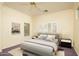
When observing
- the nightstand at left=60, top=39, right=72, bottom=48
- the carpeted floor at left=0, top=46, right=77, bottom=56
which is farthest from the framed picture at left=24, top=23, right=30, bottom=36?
the nightstand at left=60, top=39, right=72, bottom=48

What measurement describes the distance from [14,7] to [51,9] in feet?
2.22

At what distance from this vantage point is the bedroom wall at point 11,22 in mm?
1720

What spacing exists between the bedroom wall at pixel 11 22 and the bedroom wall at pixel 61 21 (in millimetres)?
213

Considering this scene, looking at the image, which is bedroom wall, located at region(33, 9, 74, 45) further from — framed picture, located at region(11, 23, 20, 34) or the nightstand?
framed picture, located at region(11, 23, 20, 34)

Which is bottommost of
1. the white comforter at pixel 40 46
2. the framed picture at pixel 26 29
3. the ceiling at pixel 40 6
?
the white comforter at pixel 40 46

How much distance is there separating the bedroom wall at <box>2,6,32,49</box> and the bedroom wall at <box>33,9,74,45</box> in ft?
0.70

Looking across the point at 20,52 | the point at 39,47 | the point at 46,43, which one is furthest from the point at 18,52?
the point at 46,43

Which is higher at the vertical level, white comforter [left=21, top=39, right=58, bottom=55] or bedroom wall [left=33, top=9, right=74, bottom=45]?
bedroom wall [left=33, top=9, right=74, bottom=45]

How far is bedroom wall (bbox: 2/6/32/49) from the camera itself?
1720 millimetres

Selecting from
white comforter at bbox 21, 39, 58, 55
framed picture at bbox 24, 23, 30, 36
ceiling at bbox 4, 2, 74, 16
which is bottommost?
white comforter at bbox 21, 39, 58, 55

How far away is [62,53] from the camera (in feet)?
5.76

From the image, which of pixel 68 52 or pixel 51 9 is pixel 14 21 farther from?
pixel 68 52

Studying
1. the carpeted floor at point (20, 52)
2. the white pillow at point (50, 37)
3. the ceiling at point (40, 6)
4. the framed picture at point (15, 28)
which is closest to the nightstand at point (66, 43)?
the carpeted floor at point (20, 52)

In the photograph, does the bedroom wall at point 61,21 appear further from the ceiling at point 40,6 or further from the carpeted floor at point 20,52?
the carpeted floor at point 20,52
